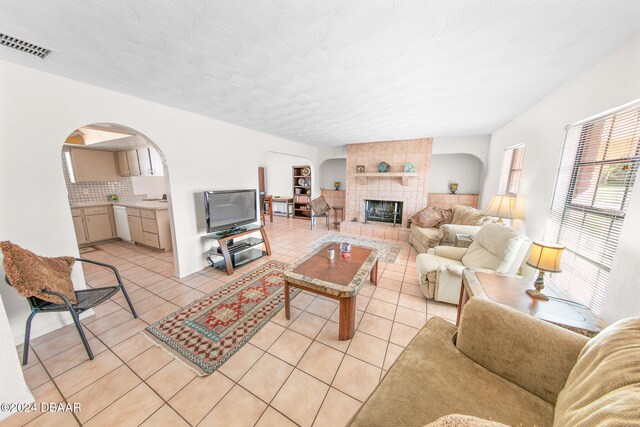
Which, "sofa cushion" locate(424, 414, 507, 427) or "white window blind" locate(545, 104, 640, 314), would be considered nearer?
"sofa cushion" locate(424, 414, 507, 427)

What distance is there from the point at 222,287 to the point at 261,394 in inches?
61.1

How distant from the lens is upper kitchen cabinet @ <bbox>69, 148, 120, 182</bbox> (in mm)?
3969

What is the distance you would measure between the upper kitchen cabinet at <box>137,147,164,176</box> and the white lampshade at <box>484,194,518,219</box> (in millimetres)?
6175

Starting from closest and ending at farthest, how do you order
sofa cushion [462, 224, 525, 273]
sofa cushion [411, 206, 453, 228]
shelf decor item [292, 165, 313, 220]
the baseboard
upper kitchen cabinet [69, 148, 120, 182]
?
the baseboard → sofa cushion [462, 224, 525, 273] → upper kitchen cabinet [69, 148, 120, 182] → sofa cushion [411, 206, 453, 228] → shelf decor item [292, 165, 313, 220]

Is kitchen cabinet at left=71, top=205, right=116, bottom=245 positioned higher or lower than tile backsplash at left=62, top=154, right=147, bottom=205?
lower

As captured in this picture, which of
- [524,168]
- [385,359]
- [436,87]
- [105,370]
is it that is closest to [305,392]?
[385,359]

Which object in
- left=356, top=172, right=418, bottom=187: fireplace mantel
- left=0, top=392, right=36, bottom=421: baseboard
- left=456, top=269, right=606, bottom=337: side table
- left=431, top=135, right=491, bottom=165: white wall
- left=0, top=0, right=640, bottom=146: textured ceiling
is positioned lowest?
left=0, top=392, right=36, bottom=421: baseboard

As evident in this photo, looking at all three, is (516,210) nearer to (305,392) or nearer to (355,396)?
(355,396)

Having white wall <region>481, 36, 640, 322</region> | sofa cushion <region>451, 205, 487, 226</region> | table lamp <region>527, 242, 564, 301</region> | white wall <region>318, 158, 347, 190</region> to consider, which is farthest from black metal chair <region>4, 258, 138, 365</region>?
white wall <region>318, 158, 347, 190</region>

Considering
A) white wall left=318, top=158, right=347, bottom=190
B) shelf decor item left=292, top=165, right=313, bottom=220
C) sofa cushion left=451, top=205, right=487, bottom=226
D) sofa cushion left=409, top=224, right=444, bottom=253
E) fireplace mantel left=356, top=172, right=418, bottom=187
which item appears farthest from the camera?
shelf decor item left=292, top=165, right=313, bottom=220

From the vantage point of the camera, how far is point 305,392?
4.43ft

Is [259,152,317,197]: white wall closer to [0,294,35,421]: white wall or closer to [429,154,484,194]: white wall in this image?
[429,154,484,194]: white wall

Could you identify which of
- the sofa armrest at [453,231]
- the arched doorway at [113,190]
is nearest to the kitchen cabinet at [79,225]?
the arched doorway at [113,190]

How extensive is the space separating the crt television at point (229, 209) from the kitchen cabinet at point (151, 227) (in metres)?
1.44
